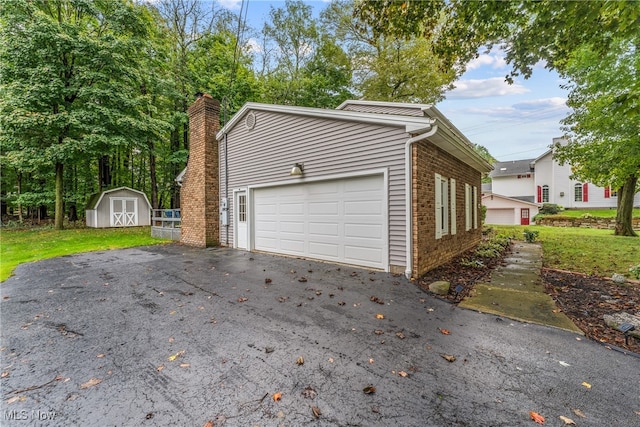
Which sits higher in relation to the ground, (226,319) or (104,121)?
(104,121)

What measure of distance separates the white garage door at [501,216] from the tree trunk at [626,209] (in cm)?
1266

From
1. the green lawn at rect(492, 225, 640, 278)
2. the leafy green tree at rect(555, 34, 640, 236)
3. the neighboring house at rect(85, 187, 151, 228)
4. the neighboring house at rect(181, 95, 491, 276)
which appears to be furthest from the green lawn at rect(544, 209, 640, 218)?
the neighboring house at rect(85, 187, 151, 228)

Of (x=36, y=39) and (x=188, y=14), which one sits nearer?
(x=36, y=39)

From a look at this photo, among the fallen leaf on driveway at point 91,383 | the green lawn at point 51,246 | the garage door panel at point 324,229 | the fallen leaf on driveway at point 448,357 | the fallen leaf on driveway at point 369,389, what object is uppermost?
the garage door panel at point 324,229

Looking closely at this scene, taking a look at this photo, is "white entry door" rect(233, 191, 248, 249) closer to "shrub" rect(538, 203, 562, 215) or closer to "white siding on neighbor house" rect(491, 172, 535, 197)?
"shrub" rect(538, 203, 562, 215)

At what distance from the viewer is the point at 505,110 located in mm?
29297

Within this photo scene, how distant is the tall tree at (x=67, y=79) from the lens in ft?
39.9

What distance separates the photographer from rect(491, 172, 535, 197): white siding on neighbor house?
29719mm

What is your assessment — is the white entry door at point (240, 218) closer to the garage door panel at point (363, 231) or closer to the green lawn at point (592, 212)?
the garage door panel at point (363, 231)

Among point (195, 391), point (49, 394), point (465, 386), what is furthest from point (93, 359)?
point (465, 386)

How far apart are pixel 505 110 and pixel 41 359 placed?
37.4 m

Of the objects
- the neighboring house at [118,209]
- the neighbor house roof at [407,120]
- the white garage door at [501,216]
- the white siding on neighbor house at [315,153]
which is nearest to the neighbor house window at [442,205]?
the neighbor house roof at [407,120]

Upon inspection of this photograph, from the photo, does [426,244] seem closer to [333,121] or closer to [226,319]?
[333,121]

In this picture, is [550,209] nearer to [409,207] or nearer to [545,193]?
[545,193]
